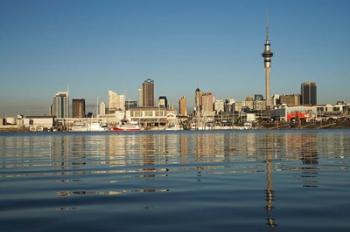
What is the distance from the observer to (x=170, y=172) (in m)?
23.4

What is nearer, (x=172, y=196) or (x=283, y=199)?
(x=283, y=199)

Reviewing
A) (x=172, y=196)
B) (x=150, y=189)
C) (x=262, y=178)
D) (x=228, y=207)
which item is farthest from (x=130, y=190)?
(x=262, y=178)

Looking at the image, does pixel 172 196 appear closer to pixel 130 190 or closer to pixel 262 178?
pixel 130 190

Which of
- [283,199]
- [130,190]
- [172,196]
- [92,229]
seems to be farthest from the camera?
[130,190]

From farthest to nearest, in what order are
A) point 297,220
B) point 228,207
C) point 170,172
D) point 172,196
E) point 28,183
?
point 170,172
point 28,183
point 172,196
point 228,207
point 297,220

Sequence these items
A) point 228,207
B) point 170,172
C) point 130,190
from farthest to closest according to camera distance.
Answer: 1. point 170,172
2. point 130,190
3. point 228,207

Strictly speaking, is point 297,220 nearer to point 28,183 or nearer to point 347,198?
point 347,198

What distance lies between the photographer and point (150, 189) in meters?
17.1

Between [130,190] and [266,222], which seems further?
[130,190]

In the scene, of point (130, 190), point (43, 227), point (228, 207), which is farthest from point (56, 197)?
point (228, 207)

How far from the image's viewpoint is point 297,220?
11234mm

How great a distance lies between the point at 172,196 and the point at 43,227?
5362 millimetres

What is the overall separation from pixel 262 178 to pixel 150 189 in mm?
5359

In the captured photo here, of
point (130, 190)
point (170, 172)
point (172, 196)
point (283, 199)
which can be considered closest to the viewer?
point (283, 199)
